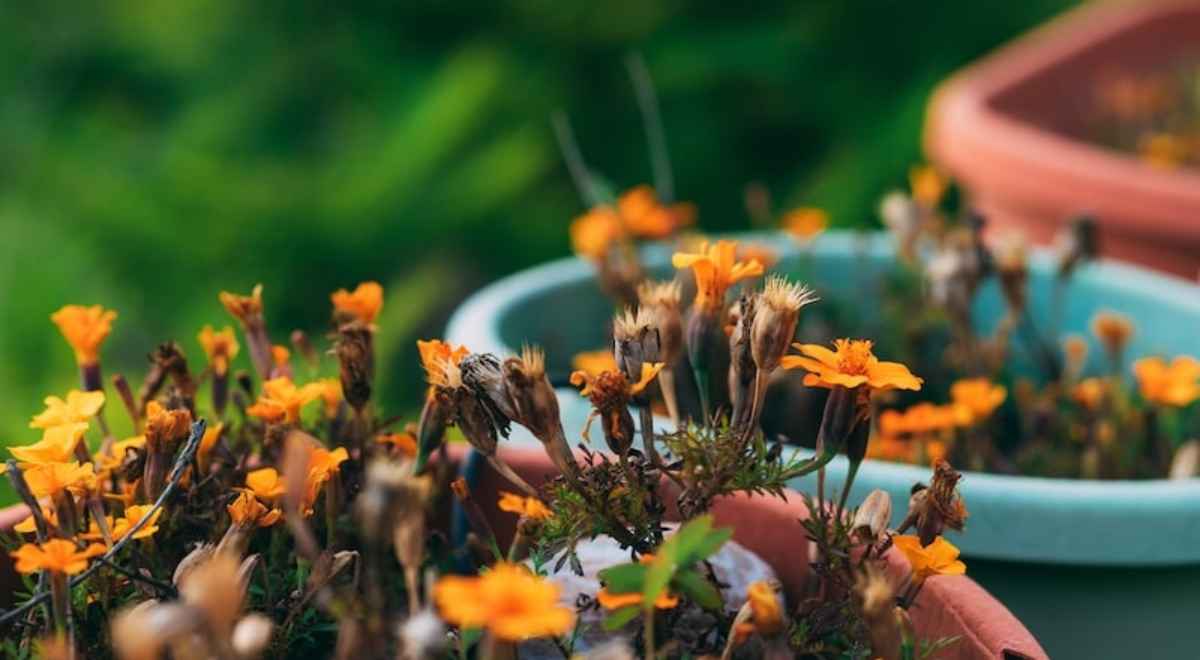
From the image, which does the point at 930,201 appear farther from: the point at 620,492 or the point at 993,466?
the point at 620,492

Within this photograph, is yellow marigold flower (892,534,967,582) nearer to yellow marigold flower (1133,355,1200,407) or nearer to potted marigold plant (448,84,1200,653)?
potted marigold plant (448,84,1200,653)

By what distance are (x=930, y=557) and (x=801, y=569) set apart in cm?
16

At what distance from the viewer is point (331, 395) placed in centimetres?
86

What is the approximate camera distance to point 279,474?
2.61 feet

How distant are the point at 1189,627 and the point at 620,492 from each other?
43cm

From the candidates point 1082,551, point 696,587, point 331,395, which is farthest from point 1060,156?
point 696,587

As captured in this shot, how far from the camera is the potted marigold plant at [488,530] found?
0.61 m

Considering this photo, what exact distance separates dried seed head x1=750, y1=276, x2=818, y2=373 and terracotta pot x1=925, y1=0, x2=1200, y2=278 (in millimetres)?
899

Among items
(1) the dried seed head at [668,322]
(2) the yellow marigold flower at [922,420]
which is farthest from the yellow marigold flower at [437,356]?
(2) the yellow marigold flower at [922,420]

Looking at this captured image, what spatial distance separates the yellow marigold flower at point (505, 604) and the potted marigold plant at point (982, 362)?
23cm

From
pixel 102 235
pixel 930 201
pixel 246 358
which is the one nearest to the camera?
pixel 930 201

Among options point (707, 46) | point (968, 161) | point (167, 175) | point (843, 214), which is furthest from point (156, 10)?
point (968, 161)

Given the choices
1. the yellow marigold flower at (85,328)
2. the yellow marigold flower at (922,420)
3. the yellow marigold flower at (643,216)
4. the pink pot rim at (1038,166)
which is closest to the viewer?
the yellow marigold flower at (85,328)

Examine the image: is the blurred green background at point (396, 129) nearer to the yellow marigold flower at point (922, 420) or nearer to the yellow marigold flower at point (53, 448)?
the yellow marigold flower at point (922, 420)
